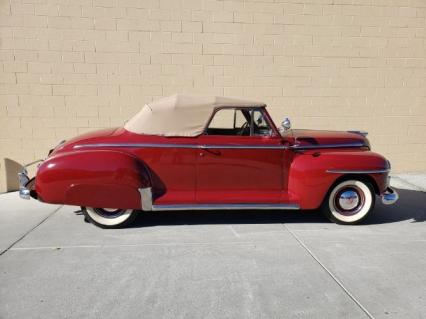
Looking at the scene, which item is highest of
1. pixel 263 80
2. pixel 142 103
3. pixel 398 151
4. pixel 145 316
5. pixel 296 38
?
pixel 296 38

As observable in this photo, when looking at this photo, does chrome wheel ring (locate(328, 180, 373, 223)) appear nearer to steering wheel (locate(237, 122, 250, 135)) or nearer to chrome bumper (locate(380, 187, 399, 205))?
chrome bumper (locate(380, 187, 399, 205))

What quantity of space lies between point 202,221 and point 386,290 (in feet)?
7.68

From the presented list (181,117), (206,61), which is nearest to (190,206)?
(181,117)

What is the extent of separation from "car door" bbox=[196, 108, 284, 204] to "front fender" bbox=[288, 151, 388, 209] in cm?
20

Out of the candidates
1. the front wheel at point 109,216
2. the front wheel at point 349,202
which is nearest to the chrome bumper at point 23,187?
the front wheel at point 109,216

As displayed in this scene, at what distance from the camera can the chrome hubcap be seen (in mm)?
4555

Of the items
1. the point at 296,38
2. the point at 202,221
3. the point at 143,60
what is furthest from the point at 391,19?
the point at 202,221

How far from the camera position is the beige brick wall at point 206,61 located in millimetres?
6000

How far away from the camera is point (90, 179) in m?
4.07

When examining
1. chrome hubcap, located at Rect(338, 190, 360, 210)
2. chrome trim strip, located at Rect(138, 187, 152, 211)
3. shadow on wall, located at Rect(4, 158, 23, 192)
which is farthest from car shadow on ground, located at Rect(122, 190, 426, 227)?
shadow on wall, located at Rect(4, 158, 23, 192)

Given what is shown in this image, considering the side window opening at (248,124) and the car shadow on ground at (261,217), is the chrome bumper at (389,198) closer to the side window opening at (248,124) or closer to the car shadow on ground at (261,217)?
the car shadow on ground at (261,217)

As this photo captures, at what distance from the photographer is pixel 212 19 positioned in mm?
6223

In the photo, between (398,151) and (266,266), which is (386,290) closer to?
(266,266)

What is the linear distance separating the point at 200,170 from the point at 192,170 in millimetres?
96
